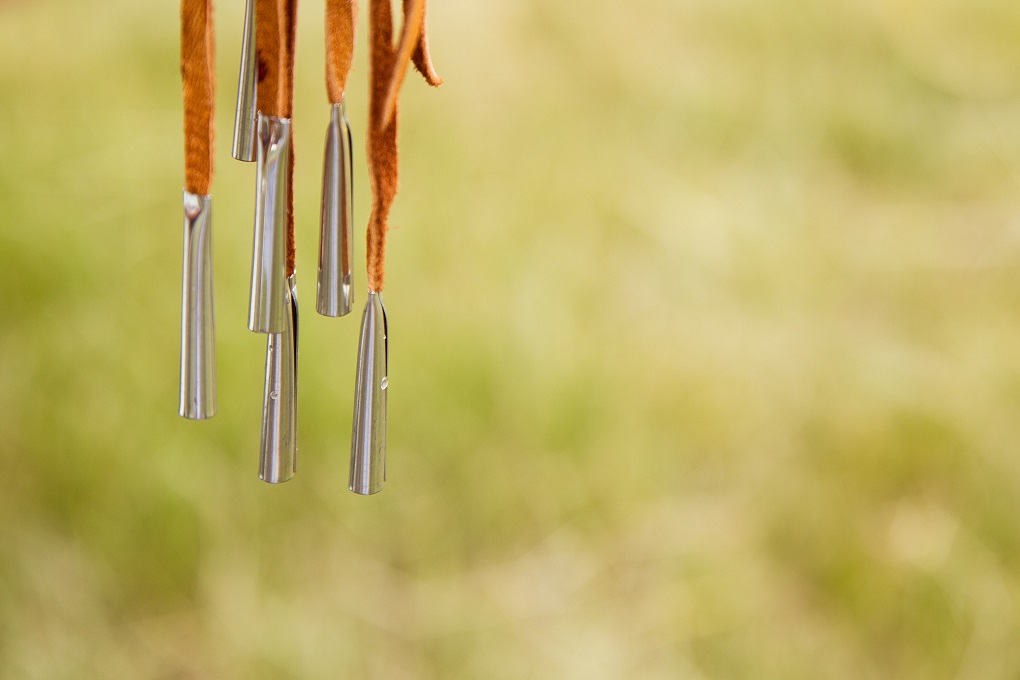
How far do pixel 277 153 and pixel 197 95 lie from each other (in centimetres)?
3

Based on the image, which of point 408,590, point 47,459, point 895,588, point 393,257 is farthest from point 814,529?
point 47,459

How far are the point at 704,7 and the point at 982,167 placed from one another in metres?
0.36

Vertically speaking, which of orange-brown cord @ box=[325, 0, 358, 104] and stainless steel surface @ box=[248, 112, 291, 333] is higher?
orange-brown cord @ box=[325, 0, 358, 104]

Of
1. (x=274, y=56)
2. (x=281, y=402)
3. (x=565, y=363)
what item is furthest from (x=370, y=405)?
(x=565, y=363)

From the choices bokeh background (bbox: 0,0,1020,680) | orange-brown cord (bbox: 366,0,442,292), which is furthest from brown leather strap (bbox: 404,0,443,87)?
bokeh background (bbox: 0,0,1020,680)

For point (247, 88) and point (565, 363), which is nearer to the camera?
point (247, 88)

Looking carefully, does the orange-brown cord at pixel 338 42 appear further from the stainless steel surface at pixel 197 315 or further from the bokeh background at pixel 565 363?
the bokeh background at pixel 565 363

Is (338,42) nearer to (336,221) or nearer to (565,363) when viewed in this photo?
(336,221)

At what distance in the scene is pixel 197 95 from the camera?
0.31 m

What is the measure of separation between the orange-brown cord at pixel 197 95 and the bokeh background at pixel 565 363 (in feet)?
1.72

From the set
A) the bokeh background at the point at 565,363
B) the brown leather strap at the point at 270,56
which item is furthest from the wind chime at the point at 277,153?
the bokeh background at the point at 565,363

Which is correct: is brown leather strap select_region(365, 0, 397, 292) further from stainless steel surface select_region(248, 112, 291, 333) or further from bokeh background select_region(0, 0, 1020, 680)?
bokeh background select_region(0, 0, 1020, 680)

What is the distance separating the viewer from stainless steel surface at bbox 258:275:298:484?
352 millimetres

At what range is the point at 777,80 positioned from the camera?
101 cm
